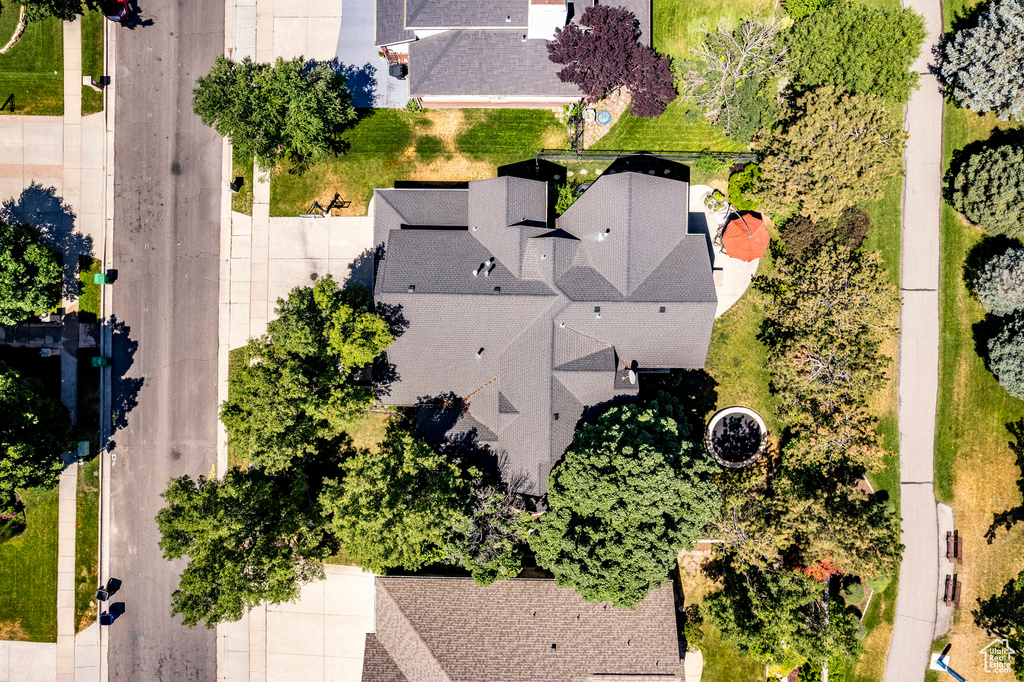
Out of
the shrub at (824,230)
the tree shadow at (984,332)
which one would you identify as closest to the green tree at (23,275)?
the shrub at (824,230)

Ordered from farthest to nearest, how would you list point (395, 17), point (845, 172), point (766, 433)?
1. point (766, 433)
2. point (395, 17)
3. point (845, 172)

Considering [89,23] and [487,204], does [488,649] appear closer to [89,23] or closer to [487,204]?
[487,204]

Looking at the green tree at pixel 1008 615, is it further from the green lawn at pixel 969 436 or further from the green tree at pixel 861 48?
the green tree at pixel 861 48

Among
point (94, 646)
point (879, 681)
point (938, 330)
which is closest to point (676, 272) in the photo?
point (938, 330)

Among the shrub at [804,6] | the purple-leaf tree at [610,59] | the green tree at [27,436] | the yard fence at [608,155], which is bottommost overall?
the green tree at [27,436]

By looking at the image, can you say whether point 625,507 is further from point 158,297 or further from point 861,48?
point 158,297

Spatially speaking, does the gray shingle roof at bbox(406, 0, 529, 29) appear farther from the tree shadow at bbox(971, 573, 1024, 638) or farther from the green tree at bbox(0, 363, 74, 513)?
the tree shadow at bbox(971, 573, 1024, 638)
